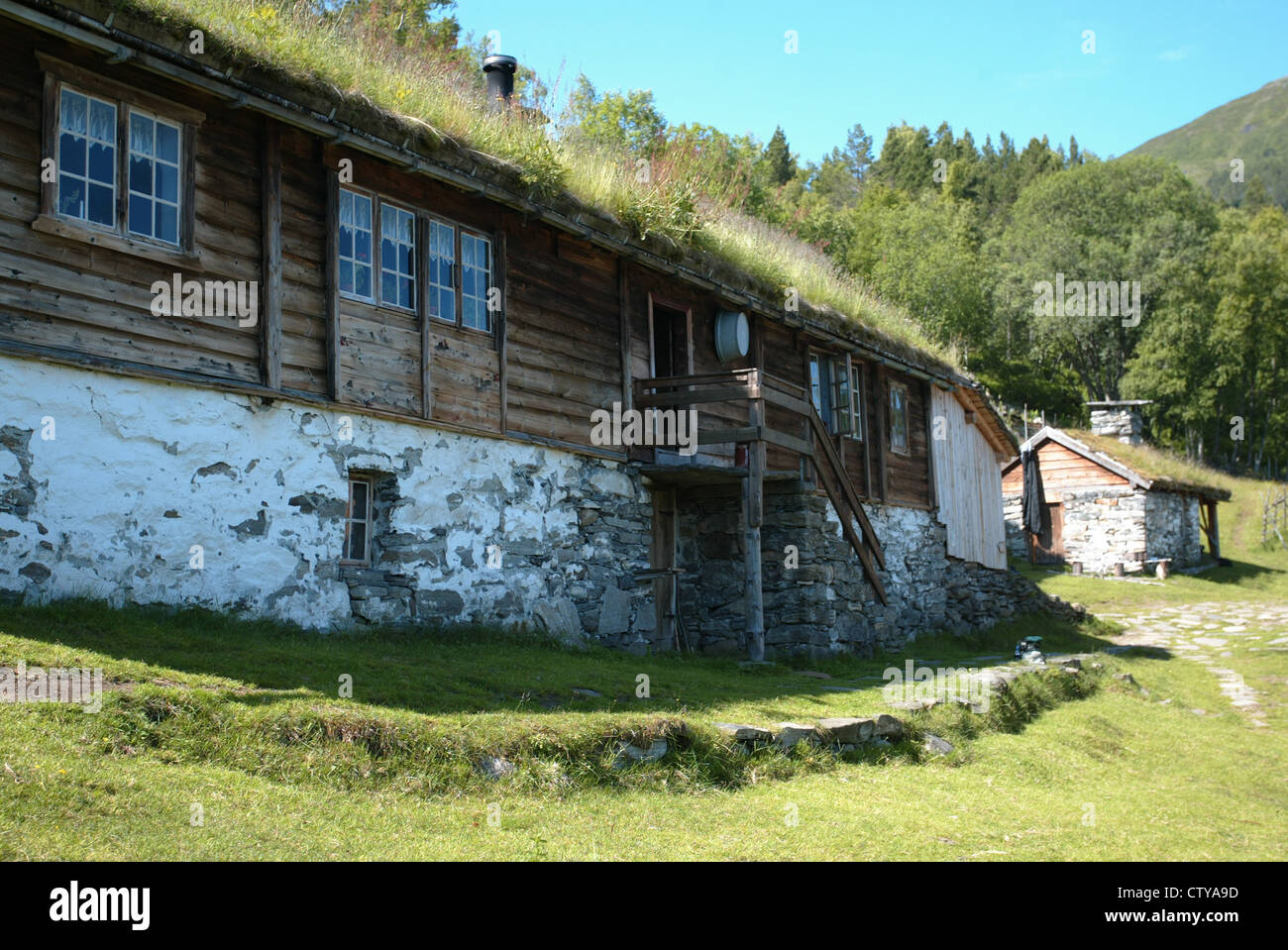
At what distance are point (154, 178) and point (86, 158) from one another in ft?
1.73

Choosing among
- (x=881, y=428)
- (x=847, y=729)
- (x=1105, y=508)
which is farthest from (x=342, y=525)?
(x=1105, y=508)

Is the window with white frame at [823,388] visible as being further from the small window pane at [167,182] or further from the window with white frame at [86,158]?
the window with white frame at [86,158]

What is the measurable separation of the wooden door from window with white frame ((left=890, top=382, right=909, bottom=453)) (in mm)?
12244

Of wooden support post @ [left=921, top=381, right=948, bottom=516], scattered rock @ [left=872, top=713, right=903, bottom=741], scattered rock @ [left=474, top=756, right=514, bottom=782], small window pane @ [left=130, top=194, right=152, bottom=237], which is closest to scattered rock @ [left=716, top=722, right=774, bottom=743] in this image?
scattered rock @ [left=872, top=713, right=903, bottom=741]

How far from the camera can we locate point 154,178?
875cm

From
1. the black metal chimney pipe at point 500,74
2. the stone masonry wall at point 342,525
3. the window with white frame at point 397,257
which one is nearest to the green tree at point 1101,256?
the stone masonry wall at point 342,525

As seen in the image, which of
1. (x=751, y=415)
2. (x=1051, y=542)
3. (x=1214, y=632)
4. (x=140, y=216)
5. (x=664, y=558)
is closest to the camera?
(x=140, y=216)

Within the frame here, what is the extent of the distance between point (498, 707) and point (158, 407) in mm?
3614

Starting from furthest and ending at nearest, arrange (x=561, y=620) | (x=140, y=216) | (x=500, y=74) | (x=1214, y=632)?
(x=1214, y=632), (x=500, y=74), (x=561, y=620), (x=140, y=216)

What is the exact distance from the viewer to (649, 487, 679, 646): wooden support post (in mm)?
14438

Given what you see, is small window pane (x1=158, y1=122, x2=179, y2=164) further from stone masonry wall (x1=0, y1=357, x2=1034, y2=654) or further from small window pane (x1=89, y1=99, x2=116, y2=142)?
stone masonry wall (x1=0, y1=357, x2=1034, y2=654)

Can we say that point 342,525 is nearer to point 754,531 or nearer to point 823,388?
point 754,531

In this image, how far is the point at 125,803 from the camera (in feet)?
17.0

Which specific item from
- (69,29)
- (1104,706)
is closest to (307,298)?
(69,29)
